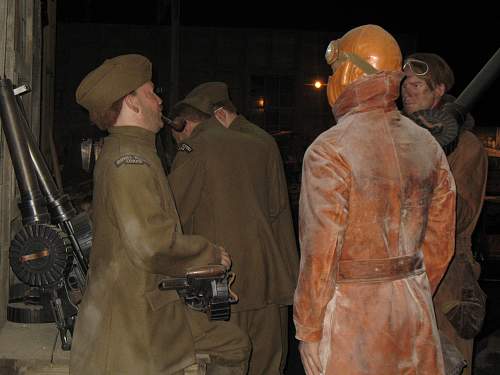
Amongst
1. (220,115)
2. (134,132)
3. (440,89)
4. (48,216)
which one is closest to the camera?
(134,132)

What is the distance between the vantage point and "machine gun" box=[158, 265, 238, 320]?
2.93 meters

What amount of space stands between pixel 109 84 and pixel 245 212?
1656 millimetres

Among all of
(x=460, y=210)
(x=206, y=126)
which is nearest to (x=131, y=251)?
(x=206, y=126)

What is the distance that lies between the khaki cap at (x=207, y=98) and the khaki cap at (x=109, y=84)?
1.74 meters

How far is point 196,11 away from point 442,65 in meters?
20.1

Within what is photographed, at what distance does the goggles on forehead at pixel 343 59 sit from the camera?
262 centimetres

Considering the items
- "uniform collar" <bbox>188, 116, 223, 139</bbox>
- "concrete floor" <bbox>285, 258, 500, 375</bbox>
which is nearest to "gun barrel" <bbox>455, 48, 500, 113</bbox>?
"uniform collar" <bbox>188, 116, 223, 139</bbox>

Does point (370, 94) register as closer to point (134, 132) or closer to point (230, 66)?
point (134, 132)

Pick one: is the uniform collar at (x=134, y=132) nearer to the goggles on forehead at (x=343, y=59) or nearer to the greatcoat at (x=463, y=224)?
the goggles on forehead at (x=343, y=59)

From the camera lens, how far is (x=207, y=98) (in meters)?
A: 4.86

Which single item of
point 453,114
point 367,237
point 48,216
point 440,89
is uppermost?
point 440,89

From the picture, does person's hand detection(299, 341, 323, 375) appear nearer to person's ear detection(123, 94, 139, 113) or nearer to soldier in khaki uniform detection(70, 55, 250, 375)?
soldier in khaki uniform detection(70, 55, 250, 375)

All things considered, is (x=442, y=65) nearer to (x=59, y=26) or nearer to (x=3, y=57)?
(x=3, y=57)

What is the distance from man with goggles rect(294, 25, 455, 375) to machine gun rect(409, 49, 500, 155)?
1.16 m
